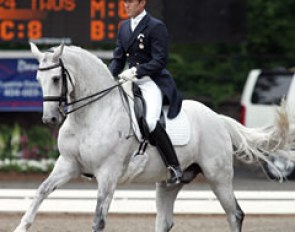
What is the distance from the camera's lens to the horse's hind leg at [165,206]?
390 inches

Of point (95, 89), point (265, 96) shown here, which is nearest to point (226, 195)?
point (95, 89)

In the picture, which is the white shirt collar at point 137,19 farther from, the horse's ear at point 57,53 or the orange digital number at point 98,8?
the orange digital number at point 98,8

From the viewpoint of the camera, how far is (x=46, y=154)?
60.6ft

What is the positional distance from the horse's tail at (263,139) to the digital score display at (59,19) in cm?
633

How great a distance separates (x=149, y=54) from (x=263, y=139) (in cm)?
174

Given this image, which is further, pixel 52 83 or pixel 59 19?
pixel 59 19

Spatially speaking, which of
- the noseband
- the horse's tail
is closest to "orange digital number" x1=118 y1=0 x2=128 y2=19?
the horse's tail

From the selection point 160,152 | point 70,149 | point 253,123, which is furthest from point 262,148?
point 253,123

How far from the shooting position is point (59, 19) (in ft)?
55.0

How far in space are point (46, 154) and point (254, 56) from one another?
19.4 ft

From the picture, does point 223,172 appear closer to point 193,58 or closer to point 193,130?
point 193,130

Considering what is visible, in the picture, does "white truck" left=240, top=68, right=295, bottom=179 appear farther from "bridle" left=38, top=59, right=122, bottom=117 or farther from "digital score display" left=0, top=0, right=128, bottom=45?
"bridle" left=38, top=59, right=122, bottom=117

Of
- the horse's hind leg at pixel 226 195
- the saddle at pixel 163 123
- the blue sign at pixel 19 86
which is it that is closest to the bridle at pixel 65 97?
the saddle at pixel 163 123

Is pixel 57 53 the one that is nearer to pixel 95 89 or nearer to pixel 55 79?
pixel 55 79
